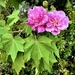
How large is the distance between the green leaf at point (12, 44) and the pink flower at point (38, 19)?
0.18 m

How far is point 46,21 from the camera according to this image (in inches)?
99.6

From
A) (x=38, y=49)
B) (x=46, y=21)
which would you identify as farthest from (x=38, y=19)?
(x=38, y=49)

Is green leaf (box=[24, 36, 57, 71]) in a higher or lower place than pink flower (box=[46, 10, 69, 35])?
lower

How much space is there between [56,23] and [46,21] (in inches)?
3.5

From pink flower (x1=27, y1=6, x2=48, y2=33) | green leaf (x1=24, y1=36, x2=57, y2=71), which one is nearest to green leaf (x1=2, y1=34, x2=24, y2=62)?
green leaf (x1=24, y1=36, x2=57, y2=71)

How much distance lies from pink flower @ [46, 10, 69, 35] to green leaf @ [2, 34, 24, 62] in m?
0.27

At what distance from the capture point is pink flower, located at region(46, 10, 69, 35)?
2537 mm

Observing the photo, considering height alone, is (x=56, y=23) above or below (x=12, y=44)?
above

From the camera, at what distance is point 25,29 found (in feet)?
8.99

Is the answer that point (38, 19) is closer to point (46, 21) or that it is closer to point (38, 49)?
point (46, 21)

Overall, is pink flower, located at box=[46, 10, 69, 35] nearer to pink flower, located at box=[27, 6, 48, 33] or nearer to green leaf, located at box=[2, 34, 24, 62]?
pink flower, located at box=[27, 6, 48, 33]

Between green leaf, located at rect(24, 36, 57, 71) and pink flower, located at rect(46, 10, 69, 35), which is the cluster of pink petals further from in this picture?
green leaf, located at rect(24, 36, 57, 71)

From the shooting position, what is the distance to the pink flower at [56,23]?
2537mm

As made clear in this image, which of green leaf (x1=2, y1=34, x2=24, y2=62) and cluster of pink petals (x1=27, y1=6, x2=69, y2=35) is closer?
cluster of pink petals (x1=27, y1=6, x2=69, y2=35)
